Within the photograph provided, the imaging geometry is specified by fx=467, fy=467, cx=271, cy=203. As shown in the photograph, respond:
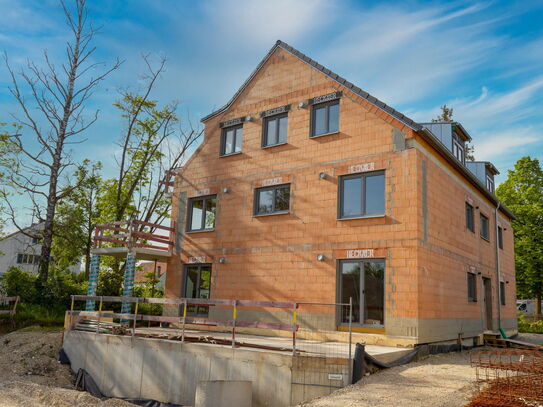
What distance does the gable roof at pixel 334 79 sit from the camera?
1414 centimetres

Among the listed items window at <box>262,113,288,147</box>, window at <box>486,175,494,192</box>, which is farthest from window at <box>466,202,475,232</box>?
window at <box>262,113,288,147</box>

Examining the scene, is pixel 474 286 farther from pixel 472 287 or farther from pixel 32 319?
pixel 32 319

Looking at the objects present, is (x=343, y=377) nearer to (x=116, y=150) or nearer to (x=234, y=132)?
(x=234, y=132)

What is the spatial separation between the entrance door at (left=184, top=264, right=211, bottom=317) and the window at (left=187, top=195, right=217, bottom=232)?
156 centimetres

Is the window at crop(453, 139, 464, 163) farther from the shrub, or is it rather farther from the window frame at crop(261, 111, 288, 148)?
the shrub

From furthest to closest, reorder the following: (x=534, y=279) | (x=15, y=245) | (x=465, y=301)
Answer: (x=15, y=245) → (x=534, y=279) → (x=465, y=301)

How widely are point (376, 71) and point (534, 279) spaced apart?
2620 centimetres

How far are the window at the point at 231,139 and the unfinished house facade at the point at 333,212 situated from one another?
46 mm

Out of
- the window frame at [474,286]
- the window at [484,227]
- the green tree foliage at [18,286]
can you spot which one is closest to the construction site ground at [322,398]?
the window frame at [474,286]

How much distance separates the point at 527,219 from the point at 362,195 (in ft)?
81.4

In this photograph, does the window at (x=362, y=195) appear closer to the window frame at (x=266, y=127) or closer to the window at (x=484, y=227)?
the window frame at (x=266, y=127)

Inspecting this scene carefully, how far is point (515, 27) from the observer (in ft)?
37.6

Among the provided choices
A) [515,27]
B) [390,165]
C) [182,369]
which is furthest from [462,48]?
[182,369]

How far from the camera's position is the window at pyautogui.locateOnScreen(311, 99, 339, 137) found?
1589cm
